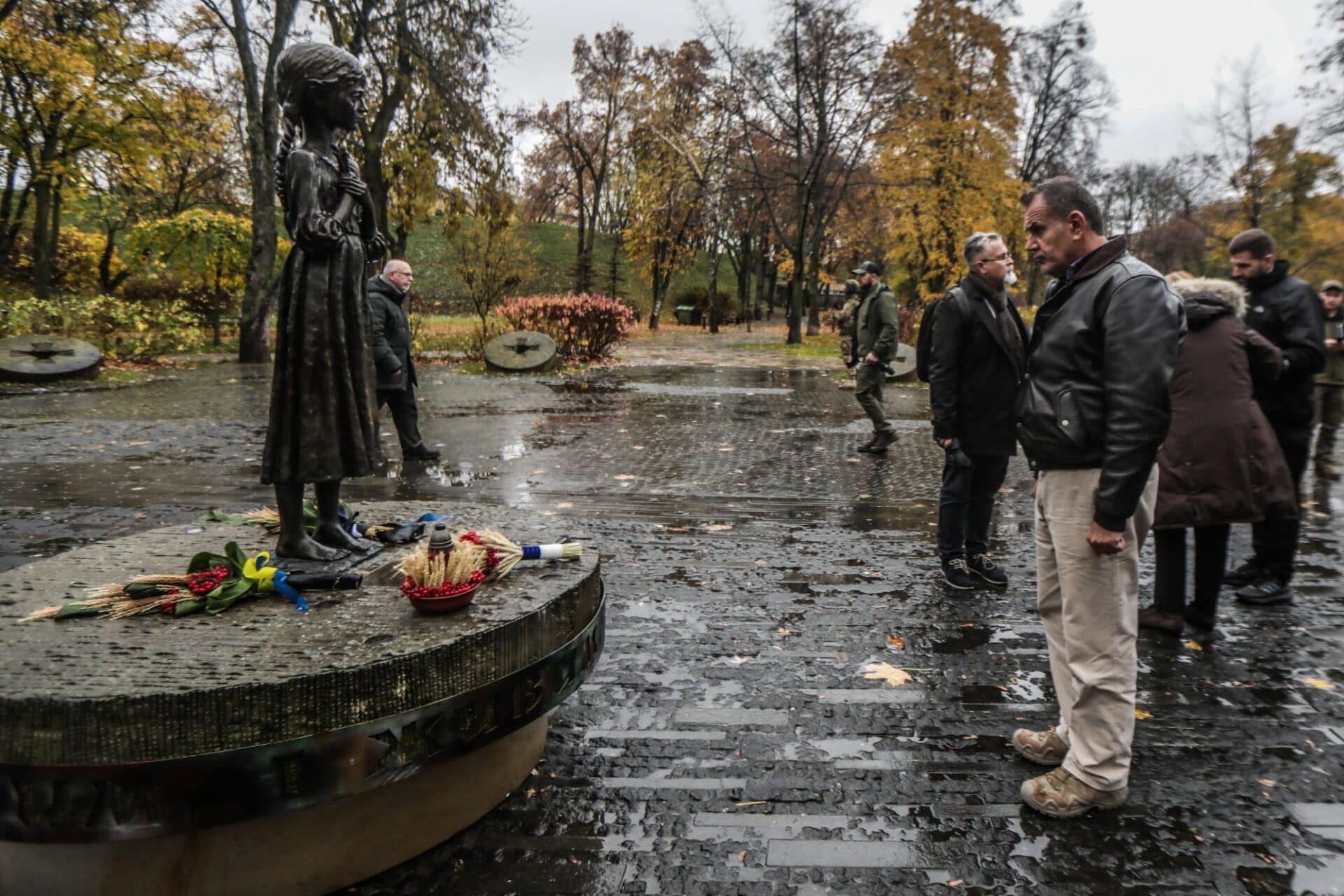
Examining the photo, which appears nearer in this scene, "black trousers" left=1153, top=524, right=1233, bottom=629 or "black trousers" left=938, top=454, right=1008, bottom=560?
"black trousers" left=1153, top=524, right=1233, bottom=629

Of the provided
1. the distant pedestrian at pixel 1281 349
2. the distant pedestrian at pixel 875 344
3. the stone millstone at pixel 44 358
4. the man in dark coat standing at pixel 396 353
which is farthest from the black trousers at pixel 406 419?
the stone millstone at pixel 44 358

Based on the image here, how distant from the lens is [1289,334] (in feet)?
17.4

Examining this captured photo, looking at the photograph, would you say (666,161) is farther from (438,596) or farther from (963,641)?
(438,596)

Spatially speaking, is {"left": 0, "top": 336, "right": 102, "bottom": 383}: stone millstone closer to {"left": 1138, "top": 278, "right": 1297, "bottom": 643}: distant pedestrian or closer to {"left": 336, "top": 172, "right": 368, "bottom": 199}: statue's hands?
{"left": 336, "top": 172, "right": 368, "bottom": 199}: statue's hands

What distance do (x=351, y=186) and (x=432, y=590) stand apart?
1.54m

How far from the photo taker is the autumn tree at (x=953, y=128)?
29.2 meters

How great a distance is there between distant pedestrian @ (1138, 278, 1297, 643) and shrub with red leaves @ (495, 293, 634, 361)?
16.4 meters

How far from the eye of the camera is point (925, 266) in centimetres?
3161

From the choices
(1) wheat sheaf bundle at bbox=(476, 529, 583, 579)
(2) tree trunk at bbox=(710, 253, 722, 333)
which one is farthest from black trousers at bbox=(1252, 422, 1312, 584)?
(2) tree trunk at bbox=(710, 253, 722, 333)

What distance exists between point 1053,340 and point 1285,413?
3.47m

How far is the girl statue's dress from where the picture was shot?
10.1ft

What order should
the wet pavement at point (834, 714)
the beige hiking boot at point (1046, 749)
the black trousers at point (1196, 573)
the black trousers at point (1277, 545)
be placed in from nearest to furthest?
the wet pavement at point (834, 714) < the beige hiking boot at point (1046, 749) < the black trousers at point (1196, 573) < the black trousers at point (1277, 545)

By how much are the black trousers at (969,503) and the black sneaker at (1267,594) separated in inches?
56.2

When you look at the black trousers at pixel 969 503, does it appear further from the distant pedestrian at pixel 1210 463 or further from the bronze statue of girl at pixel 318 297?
the bronze statue of girl at pixel 318 297
